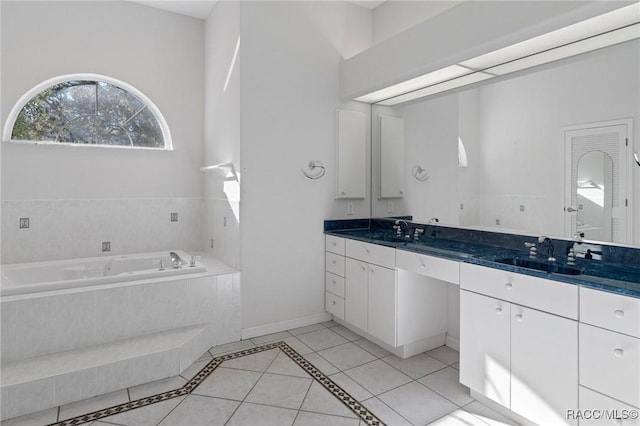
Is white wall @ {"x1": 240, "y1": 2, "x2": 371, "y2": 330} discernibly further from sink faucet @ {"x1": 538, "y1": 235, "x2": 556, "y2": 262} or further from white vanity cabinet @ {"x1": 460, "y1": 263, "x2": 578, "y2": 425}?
sink faucet @ {"x1": 538, "y1": 235, "x2": 556, "y2": 262}

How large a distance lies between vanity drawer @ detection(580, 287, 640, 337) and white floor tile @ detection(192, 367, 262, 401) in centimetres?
192

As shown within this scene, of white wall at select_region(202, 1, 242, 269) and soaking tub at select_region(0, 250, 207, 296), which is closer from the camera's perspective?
soaking tub at select_region(0, 250, 207, 296)

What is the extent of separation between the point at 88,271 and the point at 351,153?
272cm

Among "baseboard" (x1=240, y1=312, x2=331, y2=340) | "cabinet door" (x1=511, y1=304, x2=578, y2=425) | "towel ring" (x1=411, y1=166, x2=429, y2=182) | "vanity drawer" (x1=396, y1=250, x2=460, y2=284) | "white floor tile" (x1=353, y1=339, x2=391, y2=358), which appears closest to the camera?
"cabinet door" (x1=511, y1=304, x2=578, y2=425)

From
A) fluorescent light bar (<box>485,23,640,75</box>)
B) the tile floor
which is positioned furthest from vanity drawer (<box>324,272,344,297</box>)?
fluorescent light bar (<box>485,23,640,75</box>)

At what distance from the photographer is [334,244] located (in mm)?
3430

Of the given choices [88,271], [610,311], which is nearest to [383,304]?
[610,311]

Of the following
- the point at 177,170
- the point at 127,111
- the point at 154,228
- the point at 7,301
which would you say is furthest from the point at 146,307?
the point at 127,111

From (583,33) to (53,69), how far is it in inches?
163

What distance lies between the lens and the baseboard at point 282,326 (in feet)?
10.4

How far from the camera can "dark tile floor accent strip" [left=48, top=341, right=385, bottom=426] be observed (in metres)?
2.03

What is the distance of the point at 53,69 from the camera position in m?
3.34

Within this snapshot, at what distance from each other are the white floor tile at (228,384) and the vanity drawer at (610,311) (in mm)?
1917

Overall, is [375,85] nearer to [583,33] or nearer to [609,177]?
[583,33]
